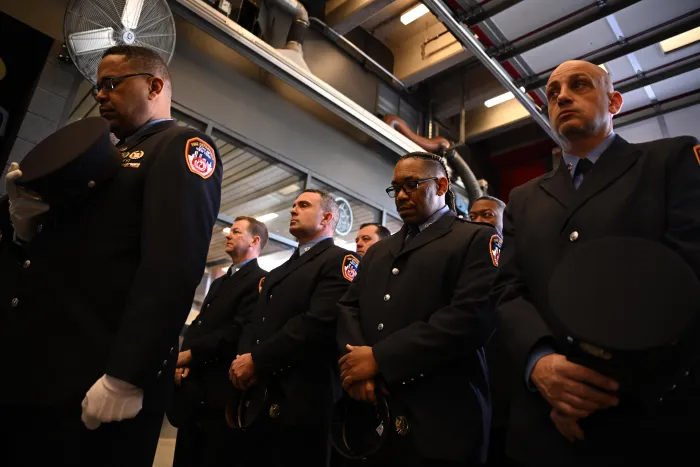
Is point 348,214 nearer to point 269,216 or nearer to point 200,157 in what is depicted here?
point 269,216

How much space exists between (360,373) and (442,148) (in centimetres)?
474

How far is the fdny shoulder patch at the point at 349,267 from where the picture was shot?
7.33 ft

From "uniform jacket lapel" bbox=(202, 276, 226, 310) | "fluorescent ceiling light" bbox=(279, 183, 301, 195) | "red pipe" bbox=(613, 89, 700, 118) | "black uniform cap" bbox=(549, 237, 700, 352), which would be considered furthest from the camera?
"fluorescent ceiling light" bbox=(279, 183, 301, 195)

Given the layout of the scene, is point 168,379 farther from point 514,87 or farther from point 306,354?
point 514,87

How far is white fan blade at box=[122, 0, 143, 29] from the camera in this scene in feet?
8.71

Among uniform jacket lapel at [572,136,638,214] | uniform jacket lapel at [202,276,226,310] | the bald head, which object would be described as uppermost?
the bald head

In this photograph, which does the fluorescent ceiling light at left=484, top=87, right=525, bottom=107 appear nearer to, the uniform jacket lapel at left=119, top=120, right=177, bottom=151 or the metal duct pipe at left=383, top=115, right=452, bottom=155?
the metal duct pipe at left=383, top=115, right=452, bottom=155

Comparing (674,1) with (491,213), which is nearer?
(491,213)

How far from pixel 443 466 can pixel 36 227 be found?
4.18 feet

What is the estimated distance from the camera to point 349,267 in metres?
2.29

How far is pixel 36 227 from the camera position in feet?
3.95

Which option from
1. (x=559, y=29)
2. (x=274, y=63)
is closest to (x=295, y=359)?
(x=274, y=63)

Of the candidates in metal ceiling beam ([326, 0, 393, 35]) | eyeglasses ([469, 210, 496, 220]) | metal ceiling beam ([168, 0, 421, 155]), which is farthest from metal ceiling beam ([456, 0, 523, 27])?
eyeglasses ([469, 210, 496, 220])

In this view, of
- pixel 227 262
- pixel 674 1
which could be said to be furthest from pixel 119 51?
pixel 227 262
